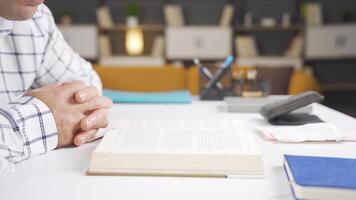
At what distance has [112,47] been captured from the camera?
5.27 metres

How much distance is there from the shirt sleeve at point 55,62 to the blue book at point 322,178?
830mm

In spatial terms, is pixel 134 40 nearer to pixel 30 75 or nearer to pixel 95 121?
pixel 30 75

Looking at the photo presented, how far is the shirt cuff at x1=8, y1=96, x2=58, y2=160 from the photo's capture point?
0.74m

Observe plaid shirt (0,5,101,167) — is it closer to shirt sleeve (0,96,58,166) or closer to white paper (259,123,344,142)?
shirt sleeve (0,96,58,166)

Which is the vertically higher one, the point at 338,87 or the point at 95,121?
the point at 95,121

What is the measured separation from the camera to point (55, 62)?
127cm

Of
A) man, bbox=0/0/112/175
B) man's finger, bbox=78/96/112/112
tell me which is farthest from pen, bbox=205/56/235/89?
man's finger, bbox=78/96/112/112

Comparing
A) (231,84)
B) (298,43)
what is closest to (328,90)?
(298,43)

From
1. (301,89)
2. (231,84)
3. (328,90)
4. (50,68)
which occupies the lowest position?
(328,90)

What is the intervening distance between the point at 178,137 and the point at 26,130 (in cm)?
27

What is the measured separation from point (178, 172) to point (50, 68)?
2.46 ft

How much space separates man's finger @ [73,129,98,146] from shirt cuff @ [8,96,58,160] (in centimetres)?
4

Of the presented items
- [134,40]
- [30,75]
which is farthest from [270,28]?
[30,75]

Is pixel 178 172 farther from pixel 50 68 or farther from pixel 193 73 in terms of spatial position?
pixel 193 73
